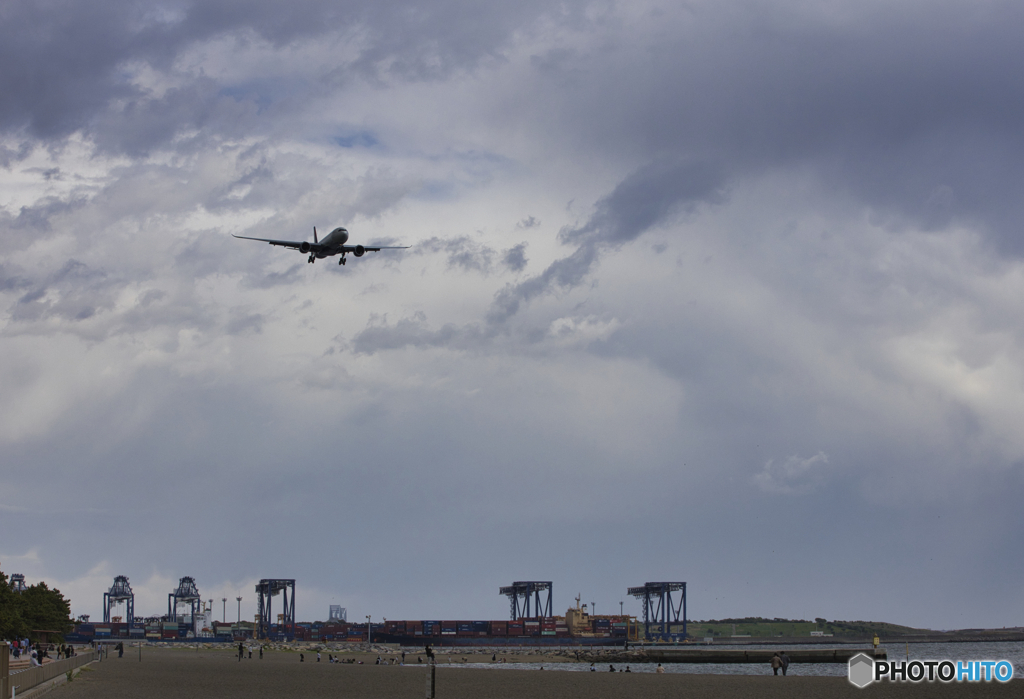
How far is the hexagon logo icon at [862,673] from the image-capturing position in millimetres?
43378

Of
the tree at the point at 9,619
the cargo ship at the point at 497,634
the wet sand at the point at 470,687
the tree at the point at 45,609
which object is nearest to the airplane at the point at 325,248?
the wet sand at the point at 470,687

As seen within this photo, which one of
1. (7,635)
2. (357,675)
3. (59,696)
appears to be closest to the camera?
(59,696)

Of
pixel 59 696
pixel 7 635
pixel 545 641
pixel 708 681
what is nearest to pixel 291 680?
pixel 59 696

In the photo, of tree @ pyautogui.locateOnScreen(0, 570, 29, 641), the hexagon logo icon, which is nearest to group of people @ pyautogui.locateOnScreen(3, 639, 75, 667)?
tree @ pyautogui.locateOnScreen(0, 570, 29, 641)

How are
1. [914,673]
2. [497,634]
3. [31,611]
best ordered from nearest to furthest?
[914,673]
[31,611]
[497,634]

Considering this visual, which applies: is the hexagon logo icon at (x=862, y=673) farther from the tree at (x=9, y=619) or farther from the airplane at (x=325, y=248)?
the tree at (x=9, y=619)

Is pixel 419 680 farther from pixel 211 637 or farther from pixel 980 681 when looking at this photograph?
pixel 211 637

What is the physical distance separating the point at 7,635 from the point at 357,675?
129 ft

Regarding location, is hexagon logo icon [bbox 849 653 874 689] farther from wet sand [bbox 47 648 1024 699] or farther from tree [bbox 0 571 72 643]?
tree [bbox 0 571 72 643]

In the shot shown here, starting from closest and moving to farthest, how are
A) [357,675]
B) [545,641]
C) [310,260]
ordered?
[310,260] → [357,675] → [545,641]

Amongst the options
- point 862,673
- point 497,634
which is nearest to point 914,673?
point 862,673

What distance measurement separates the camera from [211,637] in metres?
197

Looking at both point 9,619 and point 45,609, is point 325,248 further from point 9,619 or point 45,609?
point 45,609

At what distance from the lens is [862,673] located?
155ft
